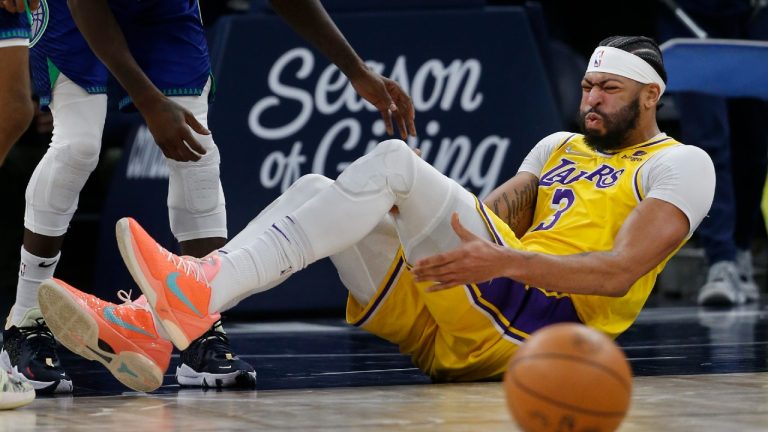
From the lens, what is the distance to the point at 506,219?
165 inches

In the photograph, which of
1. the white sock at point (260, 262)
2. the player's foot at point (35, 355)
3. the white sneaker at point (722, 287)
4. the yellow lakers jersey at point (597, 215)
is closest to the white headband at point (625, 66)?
the yellow lakers jersey at point (597, 215)

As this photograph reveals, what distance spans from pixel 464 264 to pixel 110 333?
1.00 meters

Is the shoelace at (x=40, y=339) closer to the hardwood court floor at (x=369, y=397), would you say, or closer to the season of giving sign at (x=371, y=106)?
the hardwood court floor at (x=369, y=397)

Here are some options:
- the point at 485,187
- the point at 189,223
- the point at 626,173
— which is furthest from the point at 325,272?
the point at 626,173

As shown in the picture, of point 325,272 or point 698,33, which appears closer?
point 325,272

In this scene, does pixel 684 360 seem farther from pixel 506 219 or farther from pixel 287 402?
pixel 287 402

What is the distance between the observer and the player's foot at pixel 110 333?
3.58 m

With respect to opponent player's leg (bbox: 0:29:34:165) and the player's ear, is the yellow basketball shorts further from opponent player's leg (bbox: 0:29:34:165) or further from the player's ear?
opponent player's leg (bbox: 0:29:34:165)

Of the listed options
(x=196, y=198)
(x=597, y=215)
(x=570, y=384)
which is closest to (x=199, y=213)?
(x=196, y=198)

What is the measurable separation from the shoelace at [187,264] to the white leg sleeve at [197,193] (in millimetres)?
697

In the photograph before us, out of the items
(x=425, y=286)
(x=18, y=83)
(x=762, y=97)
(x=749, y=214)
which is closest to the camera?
(x=425, y=286)

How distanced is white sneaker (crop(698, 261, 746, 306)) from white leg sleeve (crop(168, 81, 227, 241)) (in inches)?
139

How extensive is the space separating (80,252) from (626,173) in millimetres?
5612

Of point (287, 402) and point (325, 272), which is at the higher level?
point (287, 402)
